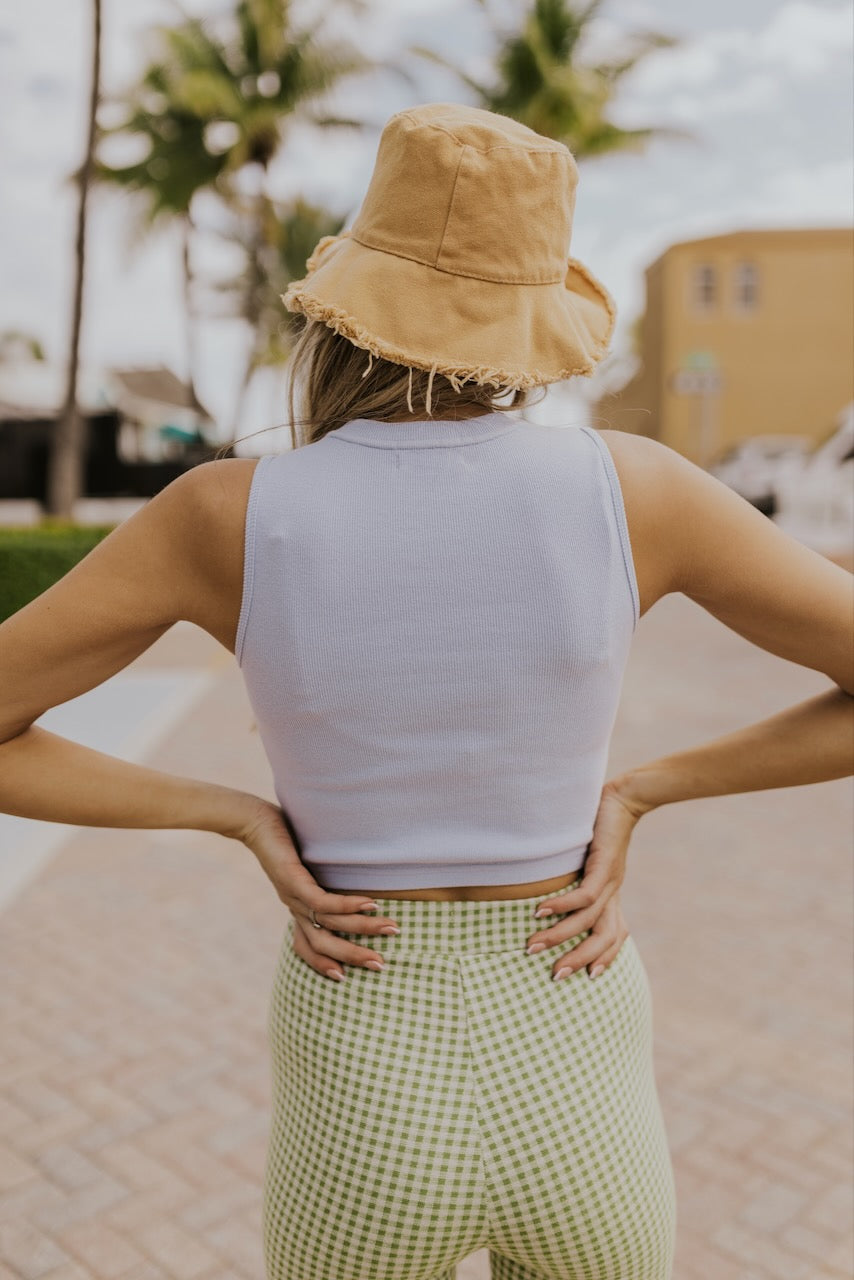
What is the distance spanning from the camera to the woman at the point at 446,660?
1135mm

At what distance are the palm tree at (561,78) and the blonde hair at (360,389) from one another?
2349 cm

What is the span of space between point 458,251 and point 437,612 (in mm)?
359

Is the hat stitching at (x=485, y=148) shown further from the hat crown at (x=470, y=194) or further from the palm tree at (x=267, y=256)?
the palm tree at (x=267, y=256)

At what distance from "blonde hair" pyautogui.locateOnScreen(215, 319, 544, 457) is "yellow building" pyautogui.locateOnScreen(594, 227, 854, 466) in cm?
3432

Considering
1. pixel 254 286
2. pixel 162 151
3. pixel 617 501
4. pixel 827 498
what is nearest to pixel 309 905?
pixel 617 501

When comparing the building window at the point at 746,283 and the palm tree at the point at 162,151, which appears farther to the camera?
the building window at the point at 746,283

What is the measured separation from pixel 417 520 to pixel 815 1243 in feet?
8.03

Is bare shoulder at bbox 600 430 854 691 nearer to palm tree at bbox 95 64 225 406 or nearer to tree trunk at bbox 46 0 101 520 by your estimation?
tree trunk at bbox 46 0 101 520

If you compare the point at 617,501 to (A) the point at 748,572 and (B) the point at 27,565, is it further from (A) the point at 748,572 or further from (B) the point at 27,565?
(B) the point at 27,565

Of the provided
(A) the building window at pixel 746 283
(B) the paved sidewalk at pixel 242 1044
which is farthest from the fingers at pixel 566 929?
(A) the building window at pixel 746 283

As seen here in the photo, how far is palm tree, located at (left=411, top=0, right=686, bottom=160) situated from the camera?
23.5 meters

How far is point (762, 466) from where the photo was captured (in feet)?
79.6

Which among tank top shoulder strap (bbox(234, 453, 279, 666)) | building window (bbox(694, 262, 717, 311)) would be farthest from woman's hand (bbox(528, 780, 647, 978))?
building window (bbox(694, 262, 717, 311))

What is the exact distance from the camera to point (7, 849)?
5.40 metres
